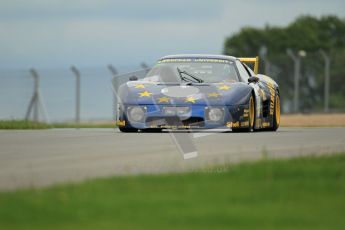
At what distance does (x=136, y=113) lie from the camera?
18250mm

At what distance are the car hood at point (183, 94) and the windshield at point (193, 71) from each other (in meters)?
0.59

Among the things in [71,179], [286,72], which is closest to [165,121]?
[71,179]

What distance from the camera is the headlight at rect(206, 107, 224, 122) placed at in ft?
59.5

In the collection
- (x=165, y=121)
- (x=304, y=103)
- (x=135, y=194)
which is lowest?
(x=304, y=103)

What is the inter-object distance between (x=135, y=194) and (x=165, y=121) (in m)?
9.17

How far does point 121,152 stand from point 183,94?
497 centimetres

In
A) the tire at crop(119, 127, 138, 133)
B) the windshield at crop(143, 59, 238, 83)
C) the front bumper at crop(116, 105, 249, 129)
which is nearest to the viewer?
the front bumper at crop(116, 105, 249, 129)

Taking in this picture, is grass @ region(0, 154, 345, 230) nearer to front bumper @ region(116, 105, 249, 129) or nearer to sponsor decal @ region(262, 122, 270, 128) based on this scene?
front bumper @ region(116, 105, 249, 129)

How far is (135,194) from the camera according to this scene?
895 centimetres

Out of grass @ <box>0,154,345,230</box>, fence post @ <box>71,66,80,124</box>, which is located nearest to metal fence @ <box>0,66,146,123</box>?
fence post @ <box>71,66,80,124</box>

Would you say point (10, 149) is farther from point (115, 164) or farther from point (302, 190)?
point (302, 190)

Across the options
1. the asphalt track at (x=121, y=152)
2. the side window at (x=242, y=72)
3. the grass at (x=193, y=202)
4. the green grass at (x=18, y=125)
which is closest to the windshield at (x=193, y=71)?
the side window at (x=242, y=72)

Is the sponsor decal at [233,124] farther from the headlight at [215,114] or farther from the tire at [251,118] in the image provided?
the tire at [251,118]

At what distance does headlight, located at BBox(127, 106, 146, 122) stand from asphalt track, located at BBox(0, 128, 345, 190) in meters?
1.04
